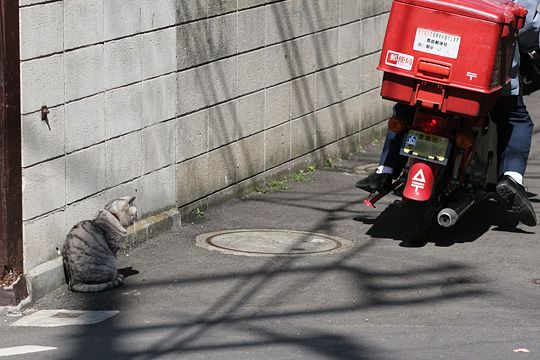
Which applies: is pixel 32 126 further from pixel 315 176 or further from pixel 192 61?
pixel 315 176

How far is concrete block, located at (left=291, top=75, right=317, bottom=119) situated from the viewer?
1085 cm

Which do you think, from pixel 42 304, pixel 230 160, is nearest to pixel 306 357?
pixel 42 304

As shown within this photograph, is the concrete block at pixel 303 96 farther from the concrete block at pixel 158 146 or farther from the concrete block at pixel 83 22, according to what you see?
the concrete block at pixel 83 22

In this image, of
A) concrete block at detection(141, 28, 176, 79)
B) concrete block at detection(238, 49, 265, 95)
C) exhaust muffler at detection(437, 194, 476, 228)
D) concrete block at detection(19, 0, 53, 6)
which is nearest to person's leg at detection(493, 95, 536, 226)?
exhaust muffler at detection(437, 194, 476, 228)

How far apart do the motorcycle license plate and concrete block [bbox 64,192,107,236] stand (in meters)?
2.10

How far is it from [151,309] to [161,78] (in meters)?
2.20

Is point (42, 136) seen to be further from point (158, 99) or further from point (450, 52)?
point (450, 52)

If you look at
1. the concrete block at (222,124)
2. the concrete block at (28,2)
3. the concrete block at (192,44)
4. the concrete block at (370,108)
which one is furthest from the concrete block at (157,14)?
the concrete block at (370,108)

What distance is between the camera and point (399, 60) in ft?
26.8

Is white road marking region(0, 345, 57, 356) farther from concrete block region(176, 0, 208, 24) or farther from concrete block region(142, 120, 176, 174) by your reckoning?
concrete block region(176, 0, 208, 24)

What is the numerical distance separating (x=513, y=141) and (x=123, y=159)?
9.48 ft

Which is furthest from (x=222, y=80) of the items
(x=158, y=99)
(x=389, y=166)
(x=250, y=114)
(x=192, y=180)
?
(x=389, y=166)

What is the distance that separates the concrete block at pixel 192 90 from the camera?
8.95 metres

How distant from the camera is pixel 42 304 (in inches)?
284
